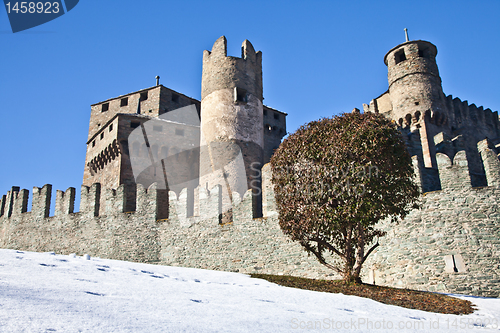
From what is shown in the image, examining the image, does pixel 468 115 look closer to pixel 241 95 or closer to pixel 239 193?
pixel 241 95

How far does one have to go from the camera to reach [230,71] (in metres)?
21.8

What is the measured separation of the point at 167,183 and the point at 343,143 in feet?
55.2

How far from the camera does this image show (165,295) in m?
5.86

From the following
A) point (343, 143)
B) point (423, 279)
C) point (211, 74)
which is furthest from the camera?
point (211, 74)

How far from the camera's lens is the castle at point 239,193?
11.0m

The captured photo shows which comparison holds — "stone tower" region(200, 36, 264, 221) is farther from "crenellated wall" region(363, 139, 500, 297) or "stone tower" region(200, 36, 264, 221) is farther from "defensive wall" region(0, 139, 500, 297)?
"crenellated wall" region(363, 139, 500, 297)

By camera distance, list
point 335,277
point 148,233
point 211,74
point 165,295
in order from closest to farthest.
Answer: point 165,295, point 335,277, point 148,233, point 211,74

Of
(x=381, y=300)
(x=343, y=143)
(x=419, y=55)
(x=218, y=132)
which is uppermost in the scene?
(x=419, y=55)

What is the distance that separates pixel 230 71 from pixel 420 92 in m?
12.6

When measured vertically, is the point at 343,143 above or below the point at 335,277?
above

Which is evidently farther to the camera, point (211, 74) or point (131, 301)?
point (211, 74)

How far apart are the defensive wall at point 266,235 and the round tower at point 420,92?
39.3ft

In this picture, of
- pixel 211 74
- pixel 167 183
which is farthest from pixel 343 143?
pixel 167 183

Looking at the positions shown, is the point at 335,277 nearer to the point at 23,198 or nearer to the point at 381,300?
the point at 381,300
